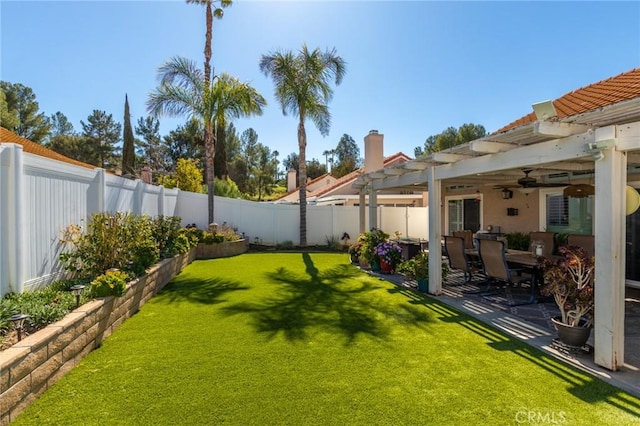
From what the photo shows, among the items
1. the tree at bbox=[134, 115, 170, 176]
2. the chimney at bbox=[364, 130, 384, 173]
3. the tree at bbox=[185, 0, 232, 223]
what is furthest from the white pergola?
the tree at bbox=[134, 115, 170, 176]

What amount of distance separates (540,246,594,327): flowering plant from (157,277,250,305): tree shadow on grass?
19.6ft

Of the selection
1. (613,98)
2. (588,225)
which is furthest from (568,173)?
(613,98)

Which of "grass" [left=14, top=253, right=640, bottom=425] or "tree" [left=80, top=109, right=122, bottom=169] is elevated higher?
"tree" [left=80, top=109, right=122, bottom=169]

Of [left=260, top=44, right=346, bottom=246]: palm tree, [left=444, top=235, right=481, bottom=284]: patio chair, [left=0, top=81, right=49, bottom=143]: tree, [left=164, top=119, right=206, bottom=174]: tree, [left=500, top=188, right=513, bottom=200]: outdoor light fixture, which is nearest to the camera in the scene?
[left=444, top=235, right=481, bottom=284]: patio chair

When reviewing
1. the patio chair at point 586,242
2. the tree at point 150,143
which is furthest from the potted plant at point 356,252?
the tree at point 150,143

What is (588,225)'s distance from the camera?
366 inches

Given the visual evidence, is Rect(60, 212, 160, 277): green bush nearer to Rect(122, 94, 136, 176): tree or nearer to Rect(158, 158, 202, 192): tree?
Rect(158, 158, 202, 192): tree

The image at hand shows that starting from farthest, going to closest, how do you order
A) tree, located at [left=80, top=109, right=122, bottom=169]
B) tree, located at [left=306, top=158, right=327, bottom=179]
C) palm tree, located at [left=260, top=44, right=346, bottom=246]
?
tree, located at [left=306, top=158, right=327, bottom=179] < tree, located at [left=80, top=109, right=122, bottom=169] < palm tree, located at [left=260, top=44, right=346, bottom=246]

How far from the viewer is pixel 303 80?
14992 millimetres

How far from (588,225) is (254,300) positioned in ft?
30.5

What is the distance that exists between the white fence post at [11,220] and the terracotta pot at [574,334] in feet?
24.4

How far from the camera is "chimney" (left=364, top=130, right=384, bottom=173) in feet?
53.2

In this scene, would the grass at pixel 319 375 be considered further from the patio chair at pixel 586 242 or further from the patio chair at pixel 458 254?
the patio chair at pixel 586 242

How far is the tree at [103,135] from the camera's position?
4003 cm
